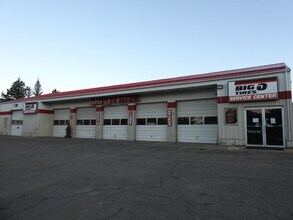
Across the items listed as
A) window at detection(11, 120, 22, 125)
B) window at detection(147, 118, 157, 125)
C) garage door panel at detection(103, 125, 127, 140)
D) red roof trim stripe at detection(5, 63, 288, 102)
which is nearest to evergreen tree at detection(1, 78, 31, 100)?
window at detection(11, 120, 22, 125)

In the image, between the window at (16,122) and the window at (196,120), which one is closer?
the window at (196,120)

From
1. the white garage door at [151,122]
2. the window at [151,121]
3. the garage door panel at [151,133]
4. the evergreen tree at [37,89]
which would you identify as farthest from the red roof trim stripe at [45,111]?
the evergreen tree at [37,89]

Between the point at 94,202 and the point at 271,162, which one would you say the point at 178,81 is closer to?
the point at 271,162

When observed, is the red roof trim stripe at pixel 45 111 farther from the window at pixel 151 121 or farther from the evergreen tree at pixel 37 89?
the evergreen tree at pixel 37 89

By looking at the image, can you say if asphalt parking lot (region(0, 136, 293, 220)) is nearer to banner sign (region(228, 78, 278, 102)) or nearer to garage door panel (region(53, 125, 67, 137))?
banner sign (region(228, 78, 278, 102))

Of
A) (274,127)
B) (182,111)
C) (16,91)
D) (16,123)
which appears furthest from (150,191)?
(16,91)

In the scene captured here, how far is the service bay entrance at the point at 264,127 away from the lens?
1362cm

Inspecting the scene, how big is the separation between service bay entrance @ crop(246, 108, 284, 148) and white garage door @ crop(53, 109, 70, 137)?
20.9m

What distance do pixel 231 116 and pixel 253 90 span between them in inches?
88.1

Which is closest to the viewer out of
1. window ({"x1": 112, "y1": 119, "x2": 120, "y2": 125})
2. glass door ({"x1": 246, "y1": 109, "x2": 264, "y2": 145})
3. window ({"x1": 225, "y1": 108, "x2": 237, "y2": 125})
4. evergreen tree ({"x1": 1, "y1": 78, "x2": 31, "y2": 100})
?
glass door ({"x1": 246, "y1": 109, "x2": 264, "y2": 145})

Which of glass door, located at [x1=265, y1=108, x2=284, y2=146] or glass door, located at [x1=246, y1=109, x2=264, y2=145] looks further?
glass door, located at [x1=246, y1=109, x2=264, y2=145]

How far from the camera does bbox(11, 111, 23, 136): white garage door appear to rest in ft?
100

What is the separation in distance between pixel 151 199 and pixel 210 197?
133 cm

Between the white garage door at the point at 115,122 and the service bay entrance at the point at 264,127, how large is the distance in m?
11.7
